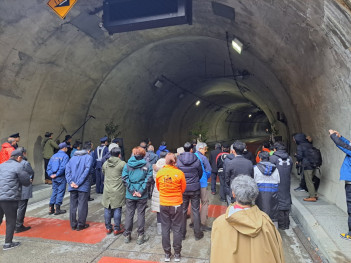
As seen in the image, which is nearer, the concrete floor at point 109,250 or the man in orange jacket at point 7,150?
the concrete floor at point 109,250

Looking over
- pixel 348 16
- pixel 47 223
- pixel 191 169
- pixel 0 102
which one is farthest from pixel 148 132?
pixel 348 16

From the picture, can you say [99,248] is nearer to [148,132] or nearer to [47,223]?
[47,223]

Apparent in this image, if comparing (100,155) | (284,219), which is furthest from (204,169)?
(100,155)

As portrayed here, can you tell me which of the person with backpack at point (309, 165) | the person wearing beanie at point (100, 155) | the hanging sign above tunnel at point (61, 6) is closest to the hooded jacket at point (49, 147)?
the person wearing beanie at point (100, 155)

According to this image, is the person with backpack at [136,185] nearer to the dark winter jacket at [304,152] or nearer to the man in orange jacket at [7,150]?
the man in orange jacket at [7,150]

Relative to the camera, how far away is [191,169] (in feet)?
16.0

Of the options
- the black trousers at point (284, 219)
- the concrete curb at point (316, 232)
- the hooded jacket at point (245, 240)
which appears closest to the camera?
the hooded jacket at point (245, 240)

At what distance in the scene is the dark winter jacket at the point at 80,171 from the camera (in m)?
5.53

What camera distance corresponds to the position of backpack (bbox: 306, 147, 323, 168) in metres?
6.72

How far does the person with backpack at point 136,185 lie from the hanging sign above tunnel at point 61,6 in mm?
4621

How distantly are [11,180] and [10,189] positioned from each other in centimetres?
16

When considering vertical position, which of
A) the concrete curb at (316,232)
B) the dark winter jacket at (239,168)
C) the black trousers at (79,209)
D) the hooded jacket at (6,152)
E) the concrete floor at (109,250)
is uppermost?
the hooded jacket at (6,152)

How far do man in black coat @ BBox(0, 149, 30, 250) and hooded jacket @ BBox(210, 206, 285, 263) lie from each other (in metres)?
4.08

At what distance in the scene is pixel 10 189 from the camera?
14.8 ft
